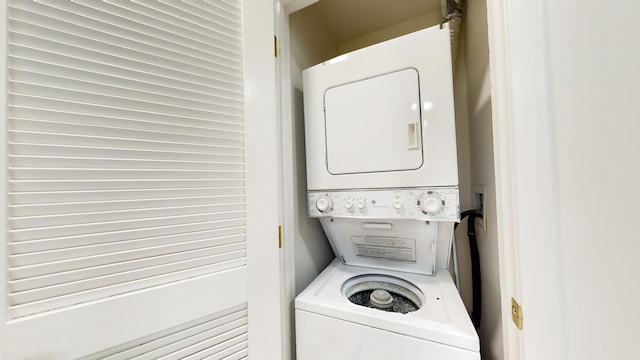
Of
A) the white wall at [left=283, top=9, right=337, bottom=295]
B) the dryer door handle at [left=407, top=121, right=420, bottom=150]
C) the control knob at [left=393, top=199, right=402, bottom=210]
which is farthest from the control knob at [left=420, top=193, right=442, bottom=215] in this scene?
the white wall at [left=283, top=9, right=337, bottom=295]

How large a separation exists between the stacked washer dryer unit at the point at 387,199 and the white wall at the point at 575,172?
41cm

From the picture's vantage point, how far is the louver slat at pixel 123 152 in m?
0.62

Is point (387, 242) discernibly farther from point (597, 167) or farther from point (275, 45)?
point (275, 45)

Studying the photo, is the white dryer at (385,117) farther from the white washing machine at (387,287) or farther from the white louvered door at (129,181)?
the white louvered door at (129,181)

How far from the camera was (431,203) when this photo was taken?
3.57 feet

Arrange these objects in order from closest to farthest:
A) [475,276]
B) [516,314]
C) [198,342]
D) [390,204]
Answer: [516,314] < [198,342] < [390,204] < [475,276]

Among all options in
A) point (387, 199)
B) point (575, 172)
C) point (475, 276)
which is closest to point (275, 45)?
point (387, 199)

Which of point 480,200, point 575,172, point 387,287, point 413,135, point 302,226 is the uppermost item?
point 413,135

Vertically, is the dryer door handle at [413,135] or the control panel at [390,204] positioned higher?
the dryer door handle at [413,135]

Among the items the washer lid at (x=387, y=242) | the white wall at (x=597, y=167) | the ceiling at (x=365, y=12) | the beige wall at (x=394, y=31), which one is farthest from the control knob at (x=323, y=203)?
the beige wall at (x=394, y=31)

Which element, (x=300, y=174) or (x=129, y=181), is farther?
(x=300, y=174)

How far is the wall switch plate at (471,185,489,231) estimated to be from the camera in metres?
1.29

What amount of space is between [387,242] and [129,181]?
54.8 inches

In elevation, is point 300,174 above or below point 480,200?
above
